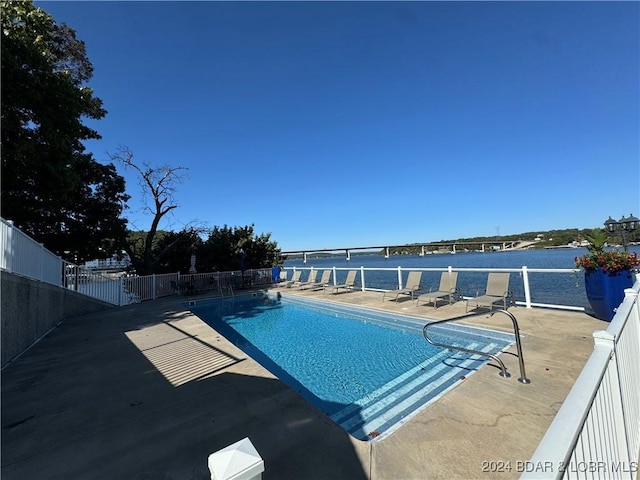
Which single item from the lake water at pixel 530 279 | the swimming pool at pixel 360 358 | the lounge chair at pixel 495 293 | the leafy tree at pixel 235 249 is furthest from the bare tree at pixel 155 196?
the lounge chair at pixel 495 293

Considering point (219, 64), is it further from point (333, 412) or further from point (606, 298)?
point (606, 298)

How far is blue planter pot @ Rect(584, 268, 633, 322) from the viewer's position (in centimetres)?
467

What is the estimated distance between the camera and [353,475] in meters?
1.99

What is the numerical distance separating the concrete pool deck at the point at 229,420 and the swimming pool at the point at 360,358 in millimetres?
489

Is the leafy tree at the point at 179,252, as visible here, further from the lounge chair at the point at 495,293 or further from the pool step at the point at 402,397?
the pool step at the point at 402,397

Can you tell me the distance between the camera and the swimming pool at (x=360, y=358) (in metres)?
3.43

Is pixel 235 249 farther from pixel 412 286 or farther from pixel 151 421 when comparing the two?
→ pixel 151 421

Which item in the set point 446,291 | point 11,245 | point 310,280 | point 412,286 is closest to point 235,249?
point 310,280

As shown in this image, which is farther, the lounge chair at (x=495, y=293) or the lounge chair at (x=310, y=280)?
A: the lounge chair at (x=310, y=280)

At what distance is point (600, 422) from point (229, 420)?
2813mm

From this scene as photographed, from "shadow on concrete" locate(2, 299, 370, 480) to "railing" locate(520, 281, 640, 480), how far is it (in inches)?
58.6

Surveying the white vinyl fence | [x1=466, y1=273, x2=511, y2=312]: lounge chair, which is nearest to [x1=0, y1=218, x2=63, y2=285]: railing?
the white vinyl fence

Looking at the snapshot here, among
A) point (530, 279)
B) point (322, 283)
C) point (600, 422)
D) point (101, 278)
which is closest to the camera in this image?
point (600, 422)

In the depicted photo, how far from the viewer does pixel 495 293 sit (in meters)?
6.59
